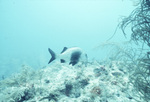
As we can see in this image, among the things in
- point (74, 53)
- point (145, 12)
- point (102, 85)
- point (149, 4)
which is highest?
point (149, 4)

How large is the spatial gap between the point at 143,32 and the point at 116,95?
2.39m

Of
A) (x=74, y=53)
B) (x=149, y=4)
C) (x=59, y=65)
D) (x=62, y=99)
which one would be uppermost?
(x=149, y=4)

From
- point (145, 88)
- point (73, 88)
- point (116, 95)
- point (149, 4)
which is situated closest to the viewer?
point (149, 4)

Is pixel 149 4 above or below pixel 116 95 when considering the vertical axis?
above

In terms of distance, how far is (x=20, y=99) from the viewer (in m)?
3.86

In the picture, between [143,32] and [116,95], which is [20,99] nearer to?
[116,95]

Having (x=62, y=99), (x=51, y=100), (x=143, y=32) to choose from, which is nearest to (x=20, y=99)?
(x=51, y=100)

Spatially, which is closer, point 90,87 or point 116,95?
point 116,95

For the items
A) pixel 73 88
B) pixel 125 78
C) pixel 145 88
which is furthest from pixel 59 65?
pixel 145 88

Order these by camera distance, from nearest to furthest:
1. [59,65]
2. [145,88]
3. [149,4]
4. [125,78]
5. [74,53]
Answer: [149,4]
[145,88]
[74,53]
[125,78]
[59,65]

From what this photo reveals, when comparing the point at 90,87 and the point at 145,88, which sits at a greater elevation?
the point at 145,88

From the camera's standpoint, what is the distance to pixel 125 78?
5.20m

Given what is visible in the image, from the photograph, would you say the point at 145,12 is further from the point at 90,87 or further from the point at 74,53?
the point at 90,87

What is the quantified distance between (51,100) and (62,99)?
1.17 ft
